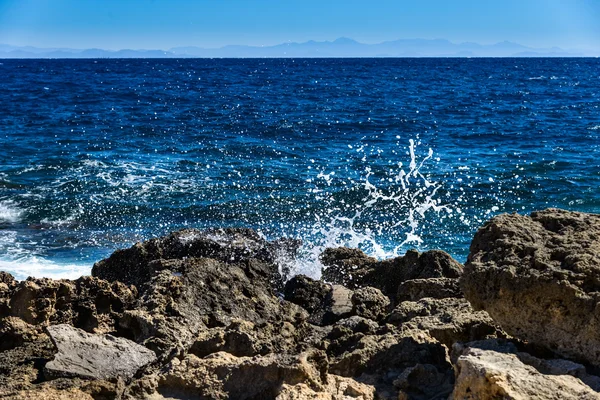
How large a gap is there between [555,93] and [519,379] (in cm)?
4545

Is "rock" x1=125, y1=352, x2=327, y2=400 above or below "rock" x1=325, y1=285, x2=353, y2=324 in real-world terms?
above

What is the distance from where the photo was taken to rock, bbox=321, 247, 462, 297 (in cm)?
696

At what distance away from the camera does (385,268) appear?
24.6 feet

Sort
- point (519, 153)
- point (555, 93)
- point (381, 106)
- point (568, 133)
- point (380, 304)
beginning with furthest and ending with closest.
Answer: point (555, 93) → point (381, 106) → point (568, 133) → point (519, 153) → point (380, 304)

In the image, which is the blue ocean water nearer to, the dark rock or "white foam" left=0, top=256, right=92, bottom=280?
"white foam" left=0, top=256, right=92, bottom=280

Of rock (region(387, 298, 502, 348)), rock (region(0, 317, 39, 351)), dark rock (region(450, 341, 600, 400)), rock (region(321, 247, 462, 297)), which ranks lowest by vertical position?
rock (region(321, 247, 462, 297))

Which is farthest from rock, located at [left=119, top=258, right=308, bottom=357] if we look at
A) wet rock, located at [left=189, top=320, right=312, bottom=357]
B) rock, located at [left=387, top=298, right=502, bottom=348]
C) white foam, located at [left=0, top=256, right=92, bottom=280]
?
white foam, located at [left=0, top=256, right=92, bottom=280]

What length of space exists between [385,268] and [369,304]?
5.21ft

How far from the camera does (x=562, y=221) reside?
4.70 meters

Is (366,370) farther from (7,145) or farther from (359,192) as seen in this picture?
(7,145)

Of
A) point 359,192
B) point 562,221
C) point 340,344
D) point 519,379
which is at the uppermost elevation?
point 562,221

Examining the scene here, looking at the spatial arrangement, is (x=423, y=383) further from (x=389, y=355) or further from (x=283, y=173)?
(x=283, y=173)

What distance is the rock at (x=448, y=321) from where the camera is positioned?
14.6 feet

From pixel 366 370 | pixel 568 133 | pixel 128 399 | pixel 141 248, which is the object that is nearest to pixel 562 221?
pixel 366 370
